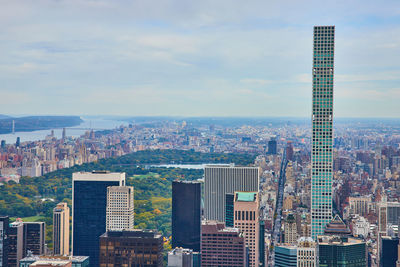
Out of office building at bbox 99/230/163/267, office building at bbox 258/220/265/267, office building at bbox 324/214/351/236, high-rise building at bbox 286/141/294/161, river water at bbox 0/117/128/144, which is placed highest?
river water at bbox 0/117/128/144

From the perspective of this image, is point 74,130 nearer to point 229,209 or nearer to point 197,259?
point 229,209

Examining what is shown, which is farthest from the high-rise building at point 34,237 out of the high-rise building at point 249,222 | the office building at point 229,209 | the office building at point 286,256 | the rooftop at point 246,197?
the office building at point 286,256

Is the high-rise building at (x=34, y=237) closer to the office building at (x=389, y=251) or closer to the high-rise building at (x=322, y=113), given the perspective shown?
the high-rise building at (x=322, y=113)

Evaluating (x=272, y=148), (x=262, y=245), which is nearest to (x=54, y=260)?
(x=262, y=245)

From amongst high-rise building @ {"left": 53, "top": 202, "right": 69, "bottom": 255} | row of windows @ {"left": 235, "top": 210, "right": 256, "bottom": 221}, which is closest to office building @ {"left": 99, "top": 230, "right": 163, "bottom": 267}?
high-rise building @ {"left": 53, "top": 202, "right": 69, "bottom": 255}

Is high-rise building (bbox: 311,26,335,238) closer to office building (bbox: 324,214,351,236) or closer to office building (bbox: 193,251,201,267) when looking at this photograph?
office building (bbox: 324,214,351,236)

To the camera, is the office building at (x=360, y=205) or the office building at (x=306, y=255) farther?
the office building at (x=360, y=205)
